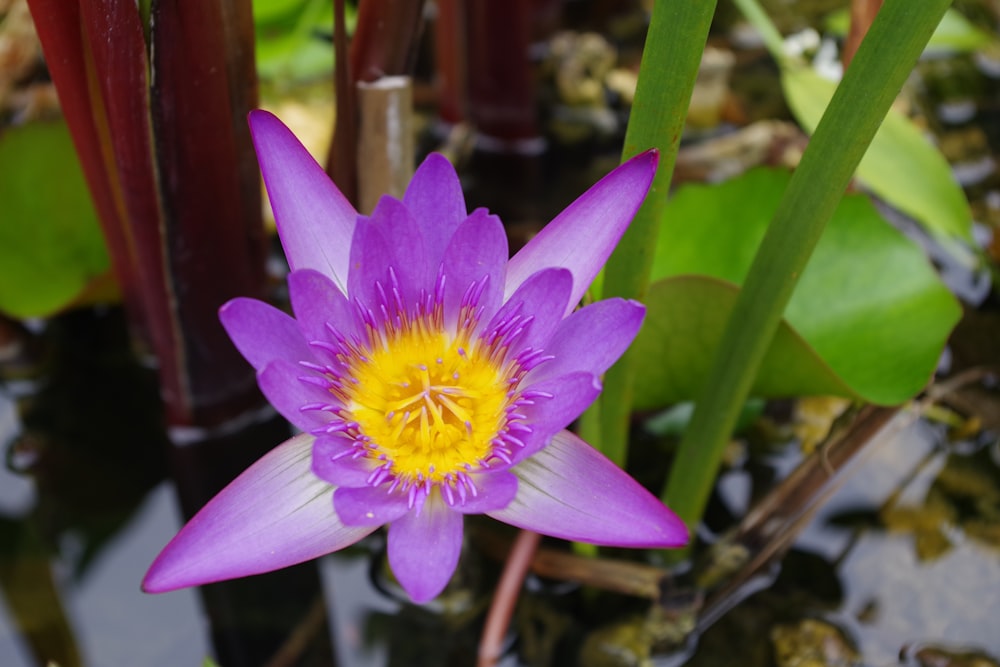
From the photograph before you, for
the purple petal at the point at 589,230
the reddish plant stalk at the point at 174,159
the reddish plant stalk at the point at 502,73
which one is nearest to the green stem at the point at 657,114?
the purple petal at the point at 589,230

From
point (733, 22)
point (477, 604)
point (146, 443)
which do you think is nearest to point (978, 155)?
point (733, 22)

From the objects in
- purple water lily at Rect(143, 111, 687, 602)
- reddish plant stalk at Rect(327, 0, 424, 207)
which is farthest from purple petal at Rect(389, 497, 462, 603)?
reddish plant stalk at Rect(327, 0, 424, 207)

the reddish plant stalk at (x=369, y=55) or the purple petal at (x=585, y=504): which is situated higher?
the reddish plant stalk at (x=369, y=55)

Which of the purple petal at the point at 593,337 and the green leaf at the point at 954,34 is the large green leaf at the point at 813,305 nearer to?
the purple petal at the point at 593,337

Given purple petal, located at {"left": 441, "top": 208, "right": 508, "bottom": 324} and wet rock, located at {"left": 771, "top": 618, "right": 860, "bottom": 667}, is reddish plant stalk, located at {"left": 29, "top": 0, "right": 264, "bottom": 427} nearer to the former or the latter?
purple petal, located at {"left": 441, "top": 208, "right": 508, "bottom": 324}

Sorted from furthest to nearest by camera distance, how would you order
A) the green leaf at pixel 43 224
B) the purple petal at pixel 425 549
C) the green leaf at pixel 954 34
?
the green leaf at pixel 954 34 < the green leaf at pixel 43 224 < the purple petal at pixel 425 549

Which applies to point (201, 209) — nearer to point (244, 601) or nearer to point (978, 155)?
→ point (244, 601)
